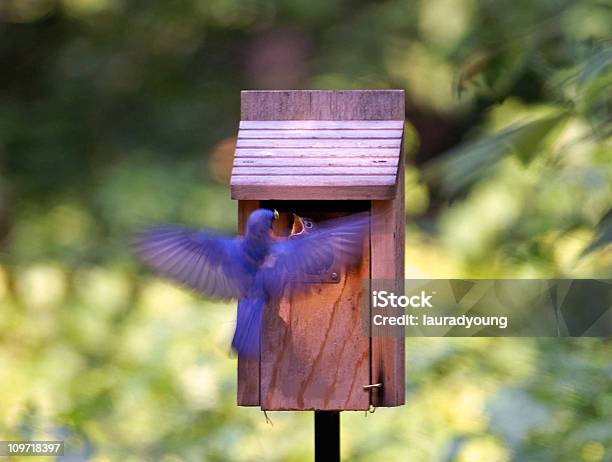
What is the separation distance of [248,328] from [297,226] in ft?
0.79

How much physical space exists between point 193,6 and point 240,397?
4475mm

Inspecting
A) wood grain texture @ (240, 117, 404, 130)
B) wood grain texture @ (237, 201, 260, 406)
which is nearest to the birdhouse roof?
wood grain texture @ (240, 117, 404, 130)

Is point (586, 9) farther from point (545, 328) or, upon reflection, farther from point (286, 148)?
point (286, 148)

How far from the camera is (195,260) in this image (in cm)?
218

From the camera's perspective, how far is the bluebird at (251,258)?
2121 millimetres

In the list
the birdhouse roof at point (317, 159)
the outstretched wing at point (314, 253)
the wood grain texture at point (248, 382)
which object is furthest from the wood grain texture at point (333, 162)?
the wood grain texture at point (248, 382)

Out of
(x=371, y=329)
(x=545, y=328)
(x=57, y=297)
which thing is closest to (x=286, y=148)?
(x=371, y=329)

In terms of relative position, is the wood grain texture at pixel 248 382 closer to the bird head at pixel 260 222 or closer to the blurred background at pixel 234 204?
the bird head at pixel 260 222

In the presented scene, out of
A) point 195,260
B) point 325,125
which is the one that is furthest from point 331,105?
point 195,260

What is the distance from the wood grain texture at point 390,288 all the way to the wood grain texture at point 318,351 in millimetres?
19

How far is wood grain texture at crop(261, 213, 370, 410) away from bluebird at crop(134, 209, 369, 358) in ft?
0.12

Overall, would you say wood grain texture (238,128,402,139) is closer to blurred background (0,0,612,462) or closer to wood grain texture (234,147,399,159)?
wood grain texture (234,147,399,159)

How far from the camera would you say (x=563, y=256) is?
312 centimetres

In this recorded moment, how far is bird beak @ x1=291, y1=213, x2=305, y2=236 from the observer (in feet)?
7.33
